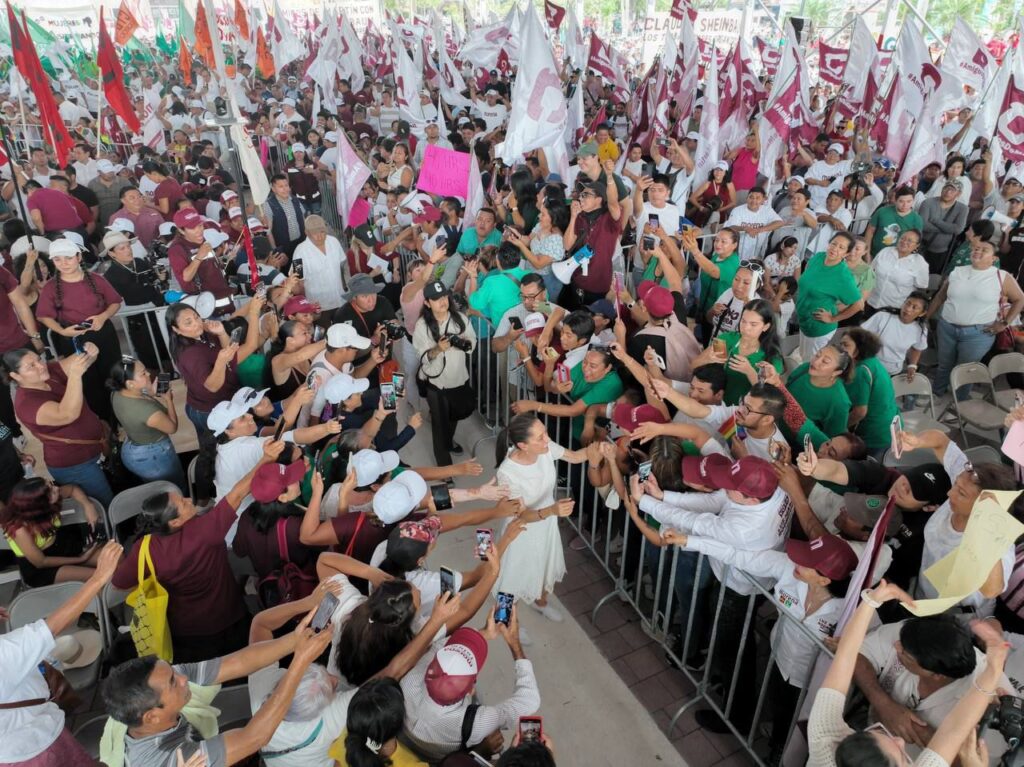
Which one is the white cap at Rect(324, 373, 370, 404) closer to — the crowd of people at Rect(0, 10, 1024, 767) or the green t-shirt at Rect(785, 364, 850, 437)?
the crowd of people at Rect(0, 10, 1024, 767)

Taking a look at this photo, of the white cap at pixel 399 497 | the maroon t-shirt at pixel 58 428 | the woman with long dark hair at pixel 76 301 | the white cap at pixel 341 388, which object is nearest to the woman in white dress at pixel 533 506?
the white cap at pixel 399 497

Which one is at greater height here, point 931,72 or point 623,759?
point 931,72

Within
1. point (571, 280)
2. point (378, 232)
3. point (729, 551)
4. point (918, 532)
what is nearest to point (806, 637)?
point (729, 551)

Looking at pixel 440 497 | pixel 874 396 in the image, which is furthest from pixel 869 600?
pixel 874 396

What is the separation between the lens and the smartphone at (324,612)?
9.81 feet

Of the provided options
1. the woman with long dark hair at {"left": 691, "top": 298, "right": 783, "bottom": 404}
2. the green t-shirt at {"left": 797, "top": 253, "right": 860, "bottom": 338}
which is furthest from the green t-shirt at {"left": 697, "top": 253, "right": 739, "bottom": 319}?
the woman with long dark hair at {"left": 691, "top": 298, "right": 783, "bottom": 404}

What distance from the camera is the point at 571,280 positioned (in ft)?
20.0

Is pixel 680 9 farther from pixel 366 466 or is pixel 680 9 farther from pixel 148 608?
pixel 148 608

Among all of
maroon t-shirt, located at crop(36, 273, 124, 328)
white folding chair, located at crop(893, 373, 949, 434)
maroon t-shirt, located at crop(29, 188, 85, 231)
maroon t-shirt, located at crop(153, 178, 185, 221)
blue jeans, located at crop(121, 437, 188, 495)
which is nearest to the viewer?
blue jeans, located at crop(121, 437, 188, 495)

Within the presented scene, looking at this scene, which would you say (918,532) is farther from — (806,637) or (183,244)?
(183,244)

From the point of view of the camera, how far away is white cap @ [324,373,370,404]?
13.9ft

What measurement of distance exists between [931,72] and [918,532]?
8.58 metres

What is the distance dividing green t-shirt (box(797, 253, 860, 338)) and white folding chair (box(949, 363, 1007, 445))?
1.11 metres

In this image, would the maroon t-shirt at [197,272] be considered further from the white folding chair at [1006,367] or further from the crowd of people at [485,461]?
the white folding chair at [1006,367]
